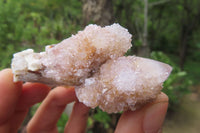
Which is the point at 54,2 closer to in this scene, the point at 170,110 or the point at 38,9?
the point at 38,9

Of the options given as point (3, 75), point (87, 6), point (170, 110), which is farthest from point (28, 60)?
point (170, 110)

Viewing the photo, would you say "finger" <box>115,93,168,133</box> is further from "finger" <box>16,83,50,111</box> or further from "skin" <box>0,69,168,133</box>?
"finger" <box>16,83,50,111</box>

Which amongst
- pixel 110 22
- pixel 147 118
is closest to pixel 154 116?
pixel 147 118

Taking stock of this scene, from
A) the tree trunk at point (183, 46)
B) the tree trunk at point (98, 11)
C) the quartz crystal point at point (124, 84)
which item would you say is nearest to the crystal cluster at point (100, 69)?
the quartz crystal point at point (124, 84)

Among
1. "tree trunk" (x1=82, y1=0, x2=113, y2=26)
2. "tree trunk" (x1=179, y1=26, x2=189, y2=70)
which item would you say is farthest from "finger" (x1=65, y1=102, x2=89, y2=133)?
"tree trunk" (x1=179, y1=26, x2=189, y2=70)

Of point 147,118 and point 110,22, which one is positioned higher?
point 110,22

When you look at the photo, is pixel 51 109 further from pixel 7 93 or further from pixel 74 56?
pixel 74 56
